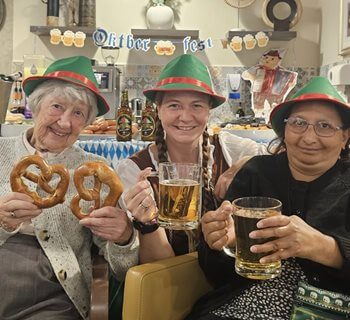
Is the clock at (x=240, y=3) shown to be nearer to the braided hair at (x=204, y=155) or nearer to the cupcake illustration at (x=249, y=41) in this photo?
the cupcake illustration at (x=249, y=41)

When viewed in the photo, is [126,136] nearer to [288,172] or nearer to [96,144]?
[96,144]

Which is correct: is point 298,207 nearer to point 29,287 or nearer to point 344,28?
point 29,287

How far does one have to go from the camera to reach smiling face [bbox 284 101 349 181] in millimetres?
1408

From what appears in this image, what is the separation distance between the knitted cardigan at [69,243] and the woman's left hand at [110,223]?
0.07 m

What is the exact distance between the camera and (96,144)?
2.50 m

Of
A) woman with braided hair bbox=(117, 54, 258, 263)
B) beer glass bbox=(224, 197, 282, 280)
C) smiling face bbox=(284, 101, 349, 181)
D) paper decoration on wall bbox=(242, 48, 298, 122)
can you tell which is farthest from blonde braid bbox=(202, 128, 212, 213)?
paper decoration on wall bbox=(242, 48, 298, 122)

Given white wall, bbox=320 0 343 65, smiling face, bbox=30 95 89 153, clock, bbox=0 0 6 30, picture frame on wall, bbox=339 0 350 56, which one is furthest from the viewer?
clock, bbox=0 0 6 30

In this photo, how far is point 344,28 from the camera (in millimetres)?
3918

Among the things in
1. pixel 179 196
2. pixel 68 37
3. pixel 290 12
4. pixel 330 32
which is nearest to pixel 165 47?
pixel 68 37

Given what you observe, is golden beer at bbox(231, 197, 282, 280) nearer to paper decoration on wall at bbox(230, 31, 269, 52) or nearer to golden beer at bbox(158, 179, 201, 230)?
golden beer at bbox(158, 179, 201, 230)

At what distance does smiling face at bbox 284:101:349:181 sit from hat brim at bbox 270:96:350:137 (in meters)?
0.02

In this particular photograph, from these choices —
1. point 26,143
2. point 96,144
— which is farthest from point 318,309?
point 96,144

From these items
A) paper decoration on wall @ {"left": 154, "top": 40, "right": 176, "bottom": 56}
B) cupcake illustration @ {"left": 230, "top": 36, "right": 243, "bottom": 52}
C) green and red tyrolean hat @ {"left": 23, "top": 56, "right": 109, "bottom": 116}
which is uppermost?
cupcake illustration @ {"left": 230, "top": 36, "right": 243, "bottom": 52}

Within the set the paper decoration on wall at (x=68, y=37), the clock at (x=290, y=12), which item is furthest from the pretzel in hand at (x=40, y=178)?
the clock at (x=290, y=12)
